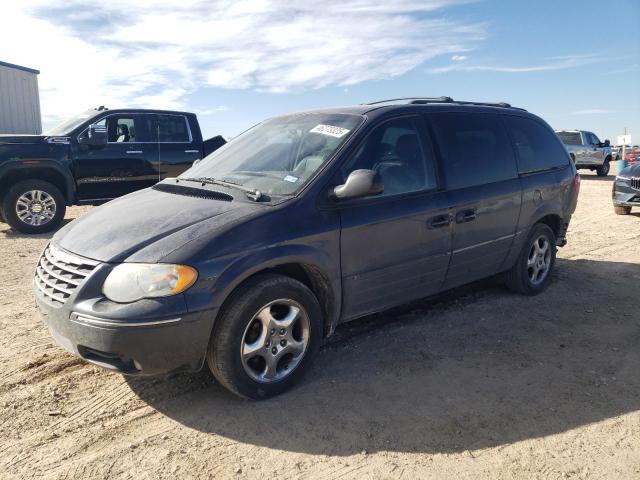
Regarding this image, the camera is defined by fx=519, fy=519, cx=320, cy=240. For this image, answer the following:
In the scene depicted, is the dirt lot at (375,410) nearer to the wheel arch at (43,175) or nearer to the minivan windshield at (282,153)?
the minivan windshield at (282,153)

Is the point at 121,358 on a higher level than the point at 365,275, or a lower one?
lower

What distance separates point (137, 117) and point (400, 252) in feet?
24.0

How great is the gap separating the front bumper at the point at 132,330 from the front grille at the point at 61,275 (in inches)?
2.1

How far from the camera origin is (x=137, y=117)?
9422mm

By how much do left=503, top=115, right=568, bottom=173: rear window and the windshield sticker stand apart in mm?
1981

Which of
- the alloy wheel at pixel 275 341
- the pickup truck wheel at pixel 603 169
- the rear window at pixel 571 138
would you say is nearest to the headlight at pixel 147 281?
the alloy wheel at pixel 275 341

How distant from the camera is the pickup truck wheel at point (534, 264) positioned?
5051 millimetres

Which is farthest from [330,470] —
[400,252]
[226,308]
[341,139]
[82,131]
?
[82,131]

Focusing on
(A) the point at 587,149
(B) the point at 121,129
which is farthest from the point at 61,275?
(A) the point at 587,149

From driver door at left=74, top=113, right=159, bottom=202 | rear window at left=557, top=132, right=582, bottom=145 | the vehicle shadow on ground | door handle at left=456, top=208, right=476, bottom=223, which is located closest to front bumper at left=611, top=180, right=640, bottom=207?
the vehicle shadow on ground

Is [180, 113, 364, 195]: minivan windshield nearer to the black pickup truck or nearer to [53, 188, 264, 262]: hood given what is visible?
[53, 188, 264, 262]: hood

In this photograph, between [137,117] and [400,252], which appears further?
[137,117]

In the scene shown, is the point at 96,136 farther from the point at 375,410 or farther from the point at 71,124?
the point at 375,410

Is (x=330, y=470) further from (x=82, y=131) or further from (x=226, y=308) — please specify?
(x=82, y=131)
